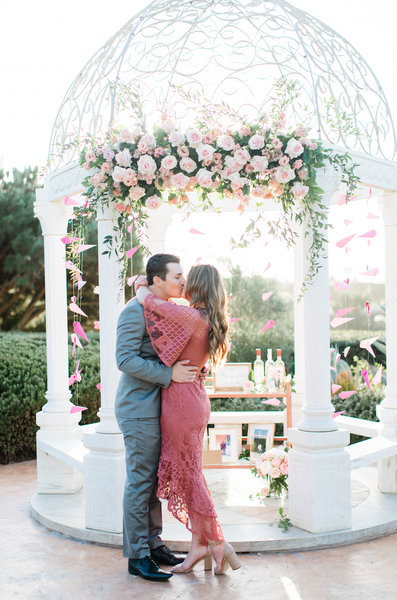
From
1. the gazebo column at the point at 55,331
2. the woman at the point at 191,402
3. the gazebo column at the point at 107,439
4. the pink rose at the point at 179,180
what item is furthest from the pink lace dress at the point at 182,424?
the gazebo column at the point at 55,331

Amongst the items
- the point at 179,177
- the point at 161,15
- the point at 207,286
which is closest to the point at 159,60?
the point at 161,15

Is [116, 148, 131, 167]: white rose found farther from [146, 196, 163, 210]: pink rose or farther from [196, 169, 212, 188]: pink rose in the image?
[196, 169, 212, 188]: pink rose

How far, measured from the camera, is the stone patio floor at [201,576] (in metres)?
3.18

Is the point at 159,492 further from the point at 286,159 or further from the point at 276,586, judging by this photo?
the point at 286,159

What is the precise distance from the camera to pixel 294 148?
12.1ft

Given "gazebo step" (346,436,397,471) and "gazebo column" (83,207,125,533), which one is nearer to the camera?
"gazebo column" (83,207,125,533)

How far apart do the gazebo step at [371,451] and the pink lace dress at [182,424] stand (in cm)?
145

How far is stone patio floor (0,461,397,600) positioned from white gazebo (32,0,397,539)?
0.95 ft

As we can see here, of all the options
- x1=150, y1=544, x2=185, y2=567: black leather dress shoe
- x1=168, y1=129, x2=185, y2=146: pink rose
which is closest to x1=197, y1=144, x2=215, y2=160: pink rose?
x1=168, y1=129, x2=185, y2=146: pink rose

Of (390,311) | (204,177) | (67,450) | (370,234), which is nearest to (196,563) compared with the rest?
(67,450)

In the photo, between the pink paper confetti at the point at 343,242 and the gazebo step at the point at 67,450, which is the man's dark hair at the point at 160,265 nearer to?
the gazebo step at the point at 67,450

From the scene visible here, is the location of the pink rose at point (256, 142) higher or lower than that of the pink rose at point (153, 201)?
higher

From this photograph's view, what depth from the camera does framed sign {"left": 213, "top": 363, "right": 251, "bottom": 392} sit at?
18.2 ft

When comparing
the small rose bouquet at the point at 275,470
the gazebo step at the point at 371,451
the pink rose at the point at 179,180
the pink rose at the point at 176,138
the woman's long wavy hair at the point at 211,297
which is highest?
the pink rose at the point at 176,138
